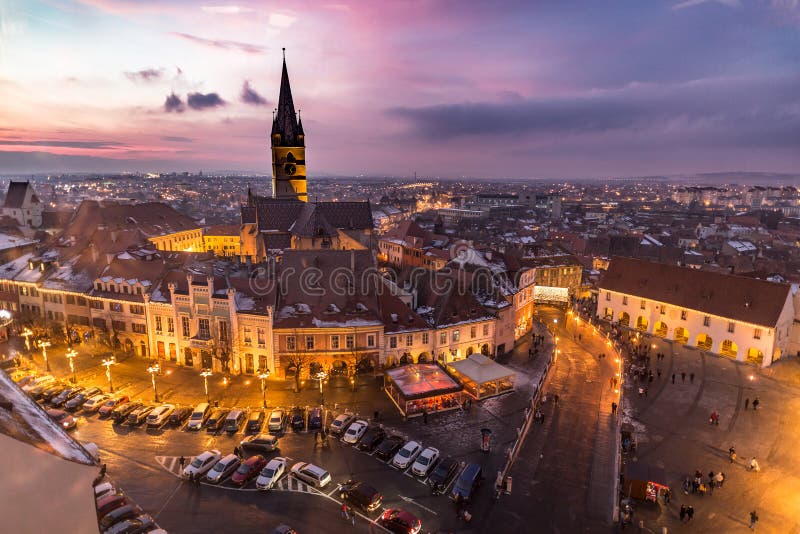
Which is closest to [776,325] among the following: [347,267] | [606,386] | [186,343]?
[606,386]

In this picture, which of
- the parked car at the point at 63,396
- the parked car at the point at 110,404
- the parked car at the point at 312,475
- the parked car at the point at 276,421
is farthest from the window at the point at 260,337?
the parked car at the point at 312,475

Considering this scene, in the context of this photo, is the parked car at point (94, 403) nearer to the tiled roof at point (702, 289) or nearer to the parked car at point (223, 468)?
the parked car at point (223, 468)

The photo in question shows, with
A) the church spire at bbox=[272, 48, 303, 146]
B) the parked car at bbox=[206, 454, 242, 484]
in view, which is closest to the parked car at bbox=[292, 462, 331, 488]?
the parked car at bbox=[206, 454, 242, 484]

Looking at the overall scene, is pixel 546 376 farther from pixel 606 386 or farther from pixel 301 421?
pixel 301 421

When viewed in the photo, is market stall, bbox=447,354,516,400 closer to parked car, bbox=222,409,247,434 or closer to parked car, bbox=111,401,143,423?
parked car, bbox=222,409,247,434

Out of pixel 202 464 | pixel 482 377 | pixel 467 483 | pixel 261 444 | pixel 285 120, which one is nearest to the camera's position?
pixel 467 483

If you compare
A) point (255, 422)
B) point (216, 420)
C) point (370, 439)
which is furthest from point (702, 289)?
point (216, 420)

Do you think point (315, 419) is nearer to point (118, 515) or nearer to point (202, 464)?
point (202, 464)
